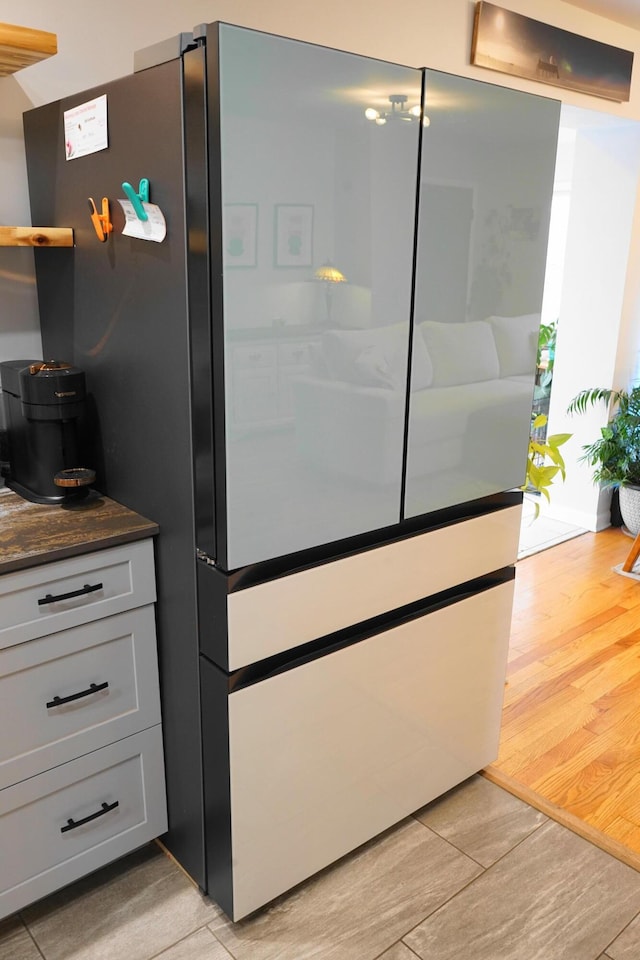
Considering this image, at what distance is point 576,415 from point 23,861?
347 centimetres

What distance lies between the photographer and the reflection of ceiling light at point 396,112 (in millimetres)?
1389

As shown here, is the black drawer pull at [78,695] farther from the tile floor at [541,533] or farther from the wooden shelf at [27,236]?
the tile floor at [541,533]

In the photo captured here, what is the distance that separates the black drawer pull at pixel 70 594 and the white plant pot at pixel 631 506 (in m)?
3.16

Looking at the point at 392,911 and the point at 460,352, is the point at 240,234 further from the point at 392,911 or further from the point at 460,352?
the point at 392,911

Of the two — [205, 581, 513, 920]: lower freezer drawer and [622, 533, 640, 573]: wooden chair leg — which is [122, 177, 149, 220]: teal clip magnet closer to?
[205, 581, 513, 920]: lower freezer drawer

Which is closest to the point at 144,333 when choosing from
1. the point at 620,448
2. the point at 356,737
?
the point at 356,737

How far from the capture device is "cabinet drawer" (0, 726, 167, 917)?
1.57 meters

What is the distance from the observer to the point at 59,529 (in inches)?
62.1

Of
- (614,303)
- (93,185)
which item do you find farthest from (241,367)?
(614,303)

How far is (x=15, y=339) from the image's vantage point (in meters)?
1.93

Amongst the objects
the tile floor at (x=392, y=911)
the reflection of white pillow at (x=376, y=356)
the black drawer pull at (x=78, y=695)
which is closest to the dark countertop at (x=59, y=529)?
the black drawer pull at (x=78, y=695)

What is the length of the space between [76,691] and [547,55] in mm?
2912

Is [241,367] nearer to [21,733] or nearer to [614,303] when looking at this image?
[21,733]

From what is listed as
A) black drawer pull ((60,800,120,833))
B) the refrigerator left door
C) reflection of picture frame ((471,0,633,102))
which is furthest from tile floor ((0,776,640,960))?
reflection of picture frame ((471,0,633,102))
